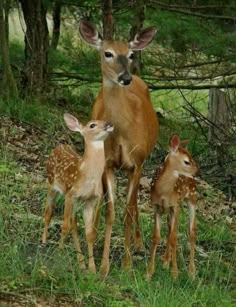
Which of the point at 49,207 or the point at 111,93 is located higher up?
the point at 111,93

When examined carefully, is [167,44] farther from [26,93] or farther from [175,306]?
[175,306]

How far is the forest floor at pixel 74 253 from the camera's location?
5984 millimetres

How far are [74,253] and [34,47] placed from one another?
6.82m

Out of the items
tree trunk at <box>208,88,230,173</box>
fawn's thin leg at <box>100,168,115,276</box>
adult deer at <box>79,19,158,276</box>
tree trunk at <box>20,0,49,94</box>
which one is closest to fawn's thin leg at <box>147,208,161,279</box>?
adult deer at <box>79,19,158,276</box>

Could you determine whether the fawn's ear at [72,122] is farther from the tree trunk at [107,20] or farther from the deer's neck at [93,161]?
the tree trunk at [107,20]

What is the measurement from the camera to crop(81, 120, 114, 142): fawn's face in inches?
278

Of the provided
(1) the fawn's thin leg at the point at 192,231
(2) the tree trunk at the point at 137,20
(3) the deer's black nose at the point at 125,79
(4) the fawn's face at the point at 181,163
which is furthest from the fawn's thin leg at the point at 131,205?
(2) the tree trunk at the point at 137,20

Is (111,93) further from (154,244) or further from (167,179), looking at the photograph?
(154,244)

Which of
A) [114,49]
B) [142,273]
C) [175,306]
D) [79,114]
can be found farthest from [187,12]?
[175,306]

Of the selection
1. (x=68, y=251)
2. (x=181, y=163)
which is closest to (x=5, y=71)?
(x=181, y=163)

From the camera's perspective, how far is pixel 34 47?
13.4 m

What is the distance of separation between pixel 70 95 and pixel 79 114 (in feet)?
3.80

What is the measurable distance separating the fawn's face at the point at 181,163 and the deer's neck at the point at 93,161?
91 centimetres

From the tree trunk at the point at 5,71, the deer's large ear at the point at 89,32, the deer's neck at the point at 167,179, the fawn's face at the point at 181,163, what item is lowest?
the tree trunk at the point at 5,71
